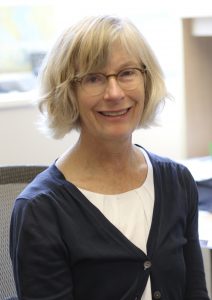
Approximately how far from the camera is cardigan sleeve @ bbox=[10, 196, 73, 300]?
114cm

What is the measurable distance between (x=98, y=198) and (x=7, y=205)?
0.94ft

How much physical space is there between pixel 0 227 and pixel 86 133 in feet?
1.14

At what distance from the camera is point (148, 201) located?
1.31 metres

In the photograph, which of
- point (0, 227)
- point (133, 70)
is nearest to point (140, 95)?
point (133, 70)

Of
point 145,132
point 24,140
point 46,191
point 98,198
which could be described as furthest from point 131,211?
point 145,132

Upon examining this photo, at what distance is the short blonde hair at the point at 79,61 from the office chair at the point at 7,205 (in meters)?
0.19

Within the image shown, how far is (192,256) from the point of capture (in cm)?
139

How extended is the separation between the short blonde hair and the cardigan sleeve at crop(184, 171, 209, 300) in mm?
274

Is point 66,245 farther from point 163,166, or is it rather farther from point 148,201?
point 163,166

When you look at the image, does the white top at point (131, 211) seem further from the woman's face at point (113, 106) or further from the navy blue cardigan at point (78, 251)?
the woman's face at point (113, 106)

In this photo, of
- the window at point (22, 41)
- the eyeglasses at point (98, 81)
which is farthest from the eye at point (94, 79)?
the window at point (22, 41)

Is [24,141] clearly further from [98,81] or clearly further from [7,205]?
[98,81]

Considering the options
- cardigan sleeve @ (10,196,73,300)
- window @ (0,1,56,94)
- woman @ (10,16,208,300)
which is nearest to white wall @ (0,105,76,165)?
window @ (0,1,56,94)

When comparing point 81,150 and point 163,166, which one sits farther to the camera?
point 163,166
